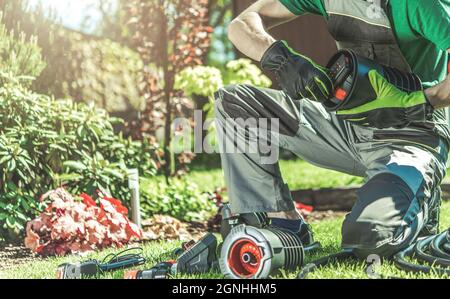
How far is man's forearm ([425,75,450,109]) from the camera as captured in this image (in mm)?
3145

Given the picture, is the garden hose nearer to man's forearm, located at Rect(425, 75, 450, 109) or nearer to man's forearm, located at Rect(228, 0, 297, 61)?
man's forearm, located at Rect(425, 75, 450, 109)

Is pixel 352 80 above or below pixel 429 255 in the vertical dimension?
above

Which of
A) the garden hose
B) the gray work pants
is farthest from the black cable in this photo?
the garden hose

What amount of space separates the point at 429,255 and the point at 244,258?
75 centimetres

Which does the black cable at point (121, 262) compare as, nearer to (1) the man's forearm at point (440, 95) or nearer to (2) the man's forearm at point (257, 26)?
(2) the man's forearm at point (257, 26)

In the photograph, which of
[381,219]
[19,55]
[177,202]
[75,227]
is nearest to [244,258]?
[381,219]

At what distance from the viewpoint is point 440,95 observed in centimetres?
315

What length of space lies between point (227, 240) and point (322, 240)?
126 centimetres

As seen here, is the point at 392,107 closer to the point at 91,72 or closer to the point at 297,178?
the point at 297,178

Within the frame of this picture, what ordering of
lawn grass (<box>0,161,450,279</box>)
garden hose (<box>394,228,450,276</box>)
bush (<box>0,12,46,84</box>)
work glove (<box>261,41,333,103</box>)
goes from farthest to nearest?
bush (<box>0,12,46,84</box>), work glove (<box>261,41,333,103</box>), lawn grass (<box>0,161,450,279</box>), garden hose (<box>394,228,450,276</box>)

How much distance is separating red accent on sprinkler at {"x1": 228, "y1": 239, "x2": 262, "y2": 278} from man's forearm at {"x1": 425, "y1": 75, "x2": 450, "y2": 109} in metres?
0.96

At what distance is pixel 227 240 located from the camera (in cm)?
302

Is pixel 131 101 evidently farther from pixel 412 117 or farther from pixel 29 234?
pixel 412 117

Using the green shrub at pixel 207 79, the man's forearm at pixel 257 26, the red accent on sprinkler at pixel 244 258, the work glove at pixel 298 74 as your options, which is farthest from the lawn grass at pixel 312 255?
the man's forearm at pixel 257 26
